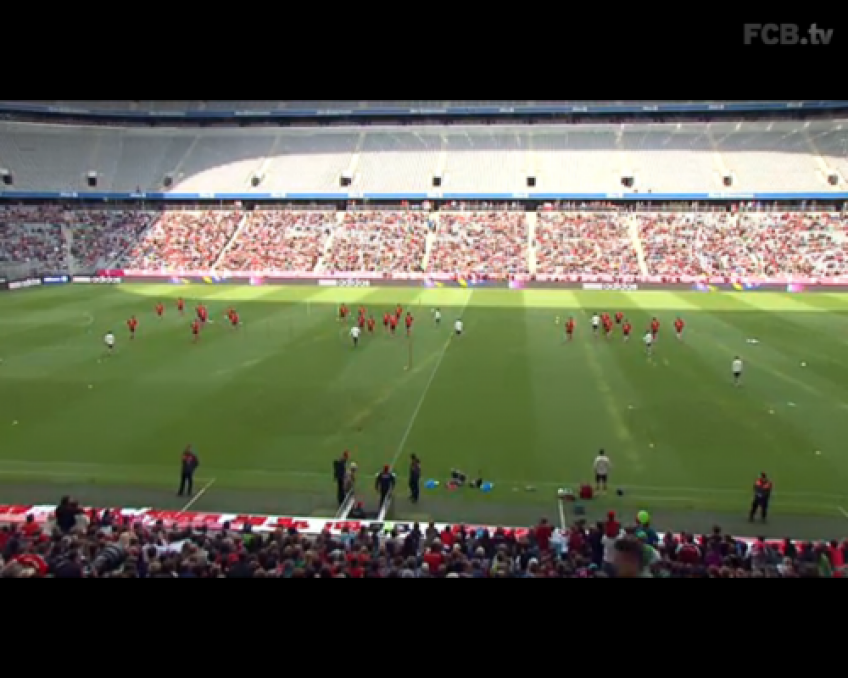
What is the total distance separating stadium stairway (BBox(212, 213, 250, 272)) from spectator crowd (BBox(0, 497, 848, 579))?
4969 centimetres

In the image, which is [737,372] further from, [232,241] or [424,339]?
[232,241]

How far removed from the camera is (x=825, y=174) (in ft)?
199

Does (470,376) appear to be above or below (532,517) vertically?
above

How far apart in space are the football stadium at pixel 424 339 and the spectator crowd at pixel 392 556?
0.21ft

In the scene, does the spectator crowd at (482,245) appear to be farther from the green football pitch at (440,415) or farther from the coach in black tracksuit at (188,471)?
the coach in black tracksuit at (188,471)

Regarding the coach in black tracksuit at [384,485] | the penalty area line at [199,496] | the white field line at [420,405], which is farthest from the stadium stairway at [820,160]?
the penalty area line at [199,496]

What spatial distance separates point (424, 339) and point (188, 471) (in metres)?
17.0

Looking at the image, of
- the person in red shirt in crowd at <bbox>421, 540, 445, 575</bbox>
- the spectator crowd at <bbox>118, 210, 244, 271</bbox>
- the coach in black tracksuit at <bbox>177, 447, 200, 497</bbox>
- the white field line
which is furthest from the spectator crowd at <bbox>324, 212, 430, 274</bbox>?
the person in red shirt in crowd at <bbox>421, 540, 445, 575</bbox>

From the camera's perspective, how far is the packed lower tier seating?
2146 inches

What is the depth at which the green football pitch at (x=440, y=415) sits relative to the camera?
15578 mm

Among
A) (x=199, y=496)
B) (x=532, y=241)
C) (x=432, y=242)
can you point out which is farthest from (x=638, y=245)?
(x=199, y=496)
